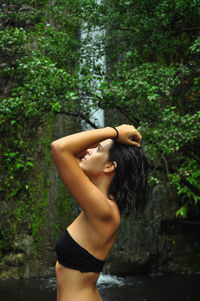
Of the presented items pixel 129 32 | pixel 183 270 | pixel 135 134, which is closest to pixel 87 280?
pixel 135 134

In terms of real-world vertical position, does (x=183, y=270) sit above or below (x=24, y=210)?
below

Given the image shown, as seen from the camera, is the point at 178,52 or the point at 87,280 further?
the point at 178,52

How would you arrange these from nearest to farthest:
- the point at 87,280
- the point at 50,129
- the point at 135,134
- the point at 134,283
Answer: the point at 87,280
the point at 135,134
the point at 134,283
the point at 50,129

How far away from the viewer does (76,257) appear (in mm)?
2049

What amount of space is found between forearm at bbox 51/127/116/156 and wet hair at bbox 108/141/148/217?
13cm

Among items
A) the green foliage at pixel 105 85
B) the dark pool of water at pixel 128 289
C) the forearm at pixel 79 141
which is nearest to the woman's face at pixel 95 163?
the forearm at pixel 79 141

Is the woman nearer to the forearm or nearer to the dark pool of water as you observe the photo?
the forearm

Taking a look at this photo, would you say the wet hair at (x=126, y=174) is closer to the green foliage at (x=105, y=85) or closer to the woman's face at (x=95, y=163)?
the woman's face at (x=95, y=163)

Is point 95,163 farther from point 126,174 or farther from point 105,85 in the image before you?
point 105,85

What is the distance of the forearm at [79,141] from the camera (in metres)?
2.03

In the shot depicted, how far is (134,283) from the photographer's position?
7652mm

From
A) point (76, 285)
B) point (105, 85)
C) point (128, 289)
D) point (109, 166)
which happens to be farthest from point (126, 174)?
point (128, 289)

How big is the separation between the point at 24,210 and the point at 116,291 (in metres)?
2.80

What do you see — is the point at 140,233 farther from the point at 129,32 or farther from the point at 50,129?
the point at 129,32
